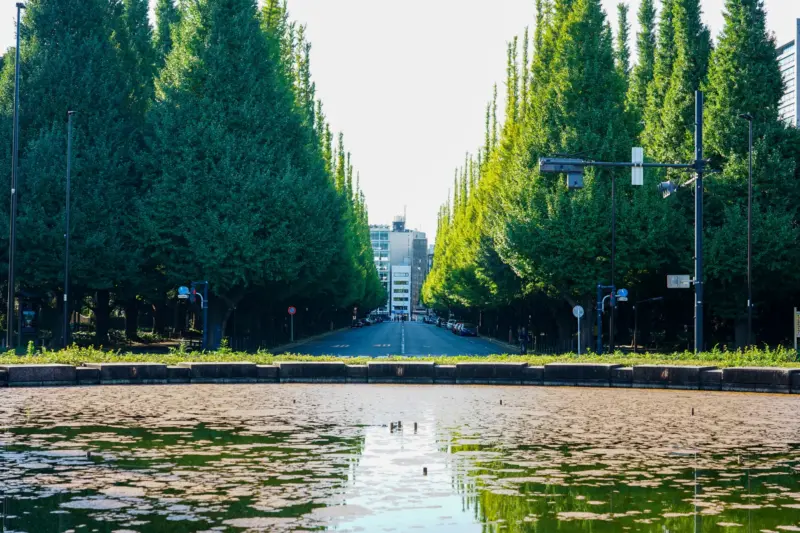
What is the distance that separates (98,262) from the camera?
4641 centimetres

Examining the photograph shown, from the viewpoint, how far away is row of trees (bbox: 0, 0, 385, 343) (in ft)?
151

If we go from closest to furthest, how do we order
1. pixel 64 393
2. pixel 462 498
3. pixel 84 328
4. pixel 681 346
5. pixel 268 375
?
1. pixel 462 498
2. pixel 64 393
3. pixel 268 375
4. pixel 681 346
5. pixel 84 328

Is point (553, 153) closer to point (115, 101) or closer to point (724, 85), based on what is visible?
point (724, 85)

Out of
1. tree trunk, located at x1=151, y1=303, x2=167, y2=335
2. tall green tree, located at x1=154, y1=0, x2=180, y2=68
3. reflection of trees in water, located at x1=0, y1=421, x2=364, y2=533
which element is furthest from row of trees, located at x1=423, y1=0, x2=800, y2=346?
reflection of trees in water, located at x1=0, y1=421, x2=364, y2=533

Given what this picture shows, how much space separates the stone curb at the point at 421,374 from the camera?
90.8 ft

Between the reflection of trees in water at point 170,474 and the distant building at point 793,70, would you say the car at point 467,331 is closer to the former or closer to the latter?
the distant building at point 793,70

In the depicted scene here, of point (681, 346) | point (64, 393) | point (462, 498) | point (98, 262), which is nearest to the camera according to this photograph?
point (462, 498)

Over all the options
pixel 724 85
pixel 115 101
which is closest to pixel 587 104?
pixel 724 85

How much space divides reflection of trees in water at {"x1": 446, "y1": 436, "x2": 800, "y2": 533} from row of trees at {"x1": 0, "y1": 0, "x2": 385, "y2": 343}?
35.0 metres

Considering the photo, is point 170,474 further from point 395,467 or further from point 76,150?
point 76,150

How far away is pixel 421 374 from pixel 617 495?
2078 centimetres

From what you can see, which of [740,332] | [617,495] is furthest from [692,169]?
[740,332]

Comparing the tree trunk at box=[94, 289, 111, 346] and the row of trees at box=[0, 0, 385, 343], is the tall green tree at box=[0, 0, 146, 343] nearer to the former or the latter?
the row of trees at box=[0, 0, 385, 343]

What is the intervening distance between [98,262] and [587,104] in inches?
911
